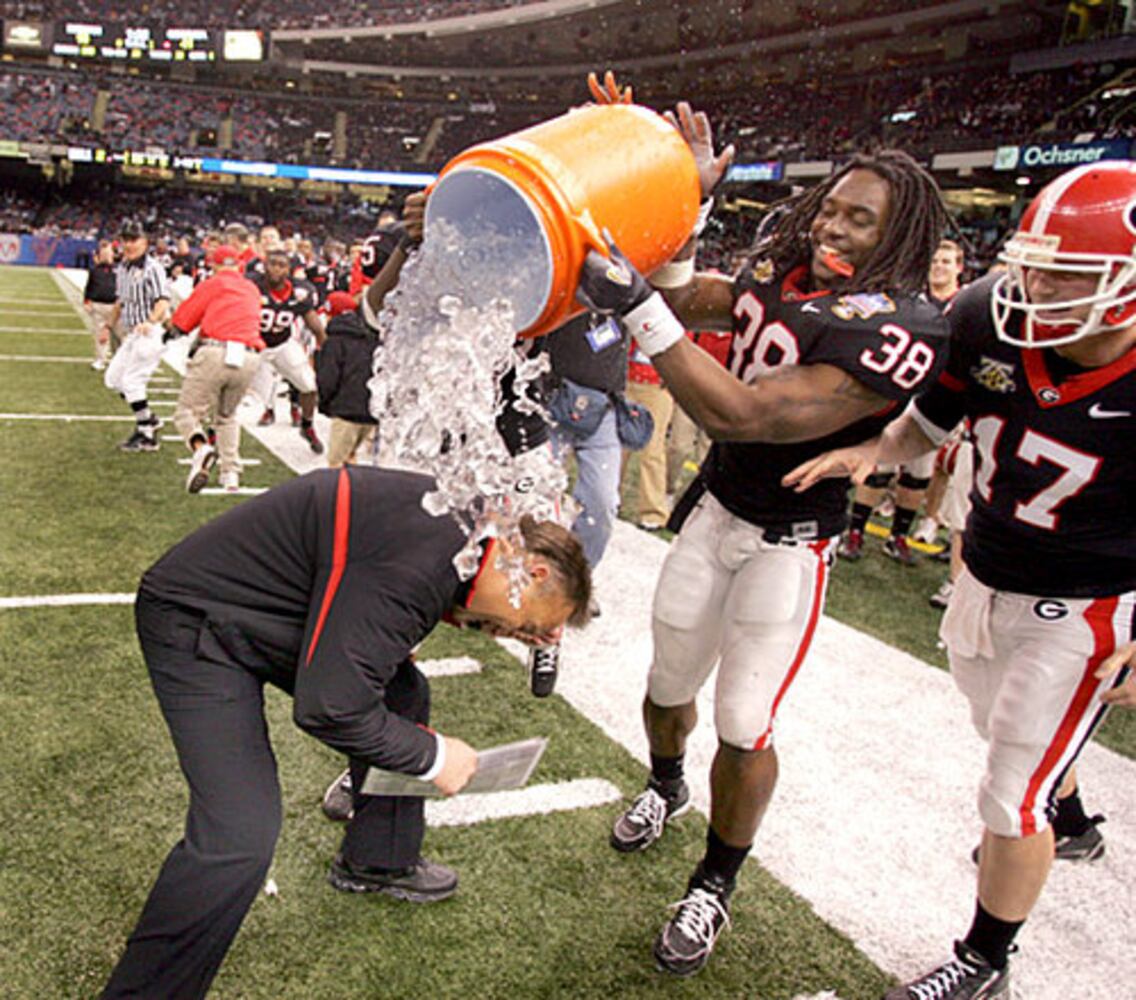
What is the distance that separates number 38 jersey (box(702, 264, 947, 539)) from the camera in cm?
207

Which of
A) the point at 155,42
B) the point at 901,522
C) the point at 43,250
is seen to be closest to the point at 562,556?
the point at 901,522

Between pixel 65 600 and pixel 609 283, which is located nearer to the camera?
pixel 609 283

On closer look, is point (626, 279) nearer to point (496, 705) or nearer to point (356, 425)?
point (496, 705)

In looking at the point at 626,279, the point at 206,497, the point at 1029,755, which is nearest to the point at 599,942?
the point at 1029,755

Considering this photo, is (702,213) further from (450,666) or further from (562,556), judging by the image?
(450,666)

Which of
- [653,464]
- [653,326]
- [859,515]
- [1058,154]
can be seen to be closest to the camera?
[653,326]

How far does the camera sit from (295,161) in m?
41.9

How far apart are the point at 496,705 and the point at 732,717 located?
150 centimetres

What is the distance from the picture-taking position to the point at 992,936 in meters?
2.29

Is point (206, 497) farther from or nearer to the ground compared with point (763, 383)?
nearer to the ground

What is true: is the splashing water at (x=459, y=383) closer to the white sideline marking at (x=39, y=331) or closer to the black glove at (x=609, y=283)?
the black glove at (x=609, y=283)

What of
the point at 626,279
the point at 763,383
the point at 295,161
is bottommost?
the point at 295,161

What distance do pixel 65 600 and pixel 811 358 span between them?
3.58 metres

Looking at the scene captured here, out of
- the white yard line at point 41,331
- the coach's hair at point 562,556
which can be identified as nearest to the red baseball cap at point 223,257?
the coach's hair at point 562,556
